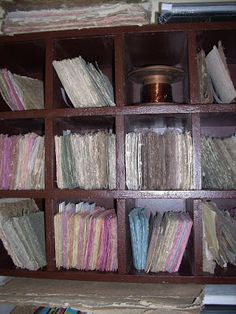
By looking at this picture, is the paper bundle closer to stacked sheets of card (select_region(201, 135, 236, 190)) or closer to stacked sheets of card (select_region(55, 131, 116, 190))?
stacked sheets of card (select_region(201, 135, 236, 190))

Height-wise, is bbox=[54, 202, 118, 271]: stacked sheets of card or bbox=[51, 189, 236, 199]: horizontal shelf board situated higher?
bbox=[51, 189, 236, 199]: horizontal shelf board

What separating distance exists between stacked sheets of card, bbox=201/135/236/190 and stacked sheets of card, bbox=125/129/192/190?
11 centimetres

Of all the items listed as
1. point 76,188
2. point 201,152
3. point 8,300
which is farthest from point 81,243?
point 201,152

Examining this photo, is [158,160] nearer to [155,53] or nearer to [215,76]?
[215,76]

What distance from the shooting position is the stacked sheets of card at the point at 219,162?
3.60 feet

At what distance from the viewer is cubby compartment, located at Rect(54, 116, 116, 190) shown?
1.10 meters

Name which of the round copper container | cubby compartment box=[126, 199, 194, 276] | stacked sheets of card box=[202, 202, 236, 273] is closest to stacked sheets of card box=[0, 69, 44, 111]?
the round copper container

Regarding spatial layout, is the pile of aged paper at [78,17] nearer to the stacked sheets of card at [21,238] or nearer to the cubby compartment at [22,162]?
the cubby compartment at [22,162]

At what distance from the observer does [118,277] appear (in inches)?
41.2

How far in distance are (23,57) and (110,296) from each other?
3.62 ft

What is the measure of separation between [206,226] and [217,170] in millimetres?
230

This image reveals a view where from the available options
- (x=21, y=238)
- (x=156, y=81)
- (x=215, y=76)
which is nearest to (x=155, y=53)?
(x=156, y=81)

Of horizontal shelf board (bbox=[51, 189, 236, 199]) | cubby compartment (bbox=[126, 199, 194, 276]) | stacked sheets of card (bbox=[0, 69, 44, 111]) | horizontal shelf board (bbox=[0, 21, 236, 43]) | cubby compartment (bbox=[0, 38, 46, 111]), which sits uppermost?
horizontal shelf board (bbox=[0, 21, 236, 43])

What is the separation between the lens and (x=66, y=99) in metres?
1.22
